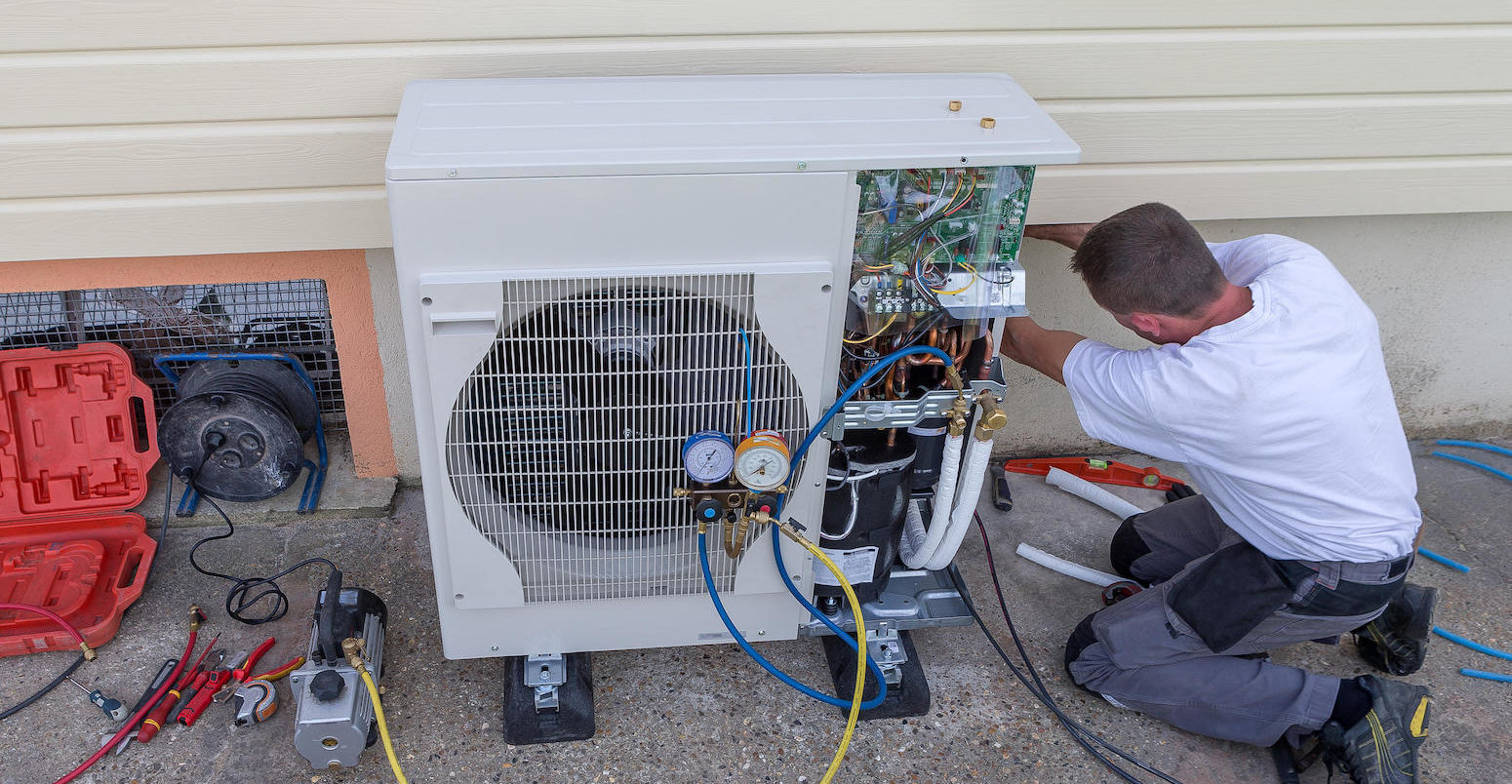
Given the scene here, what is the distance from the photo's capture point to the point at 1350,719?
202 cm

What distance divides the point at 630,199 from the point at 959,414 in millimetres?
697

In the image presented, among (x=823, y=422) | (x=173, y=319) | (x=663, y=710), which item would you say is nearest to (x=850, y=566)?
(x=823, y=422)

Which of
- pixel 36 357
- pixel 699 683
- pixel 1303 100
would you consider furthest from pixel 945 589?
pixel 36 357

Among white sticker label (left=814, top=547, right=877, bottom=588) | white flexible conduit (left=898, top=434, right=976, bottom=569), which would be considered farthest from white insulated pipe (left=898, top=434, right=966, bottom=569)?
white sticker label (left=814, top=547, right=877, bottom=588)

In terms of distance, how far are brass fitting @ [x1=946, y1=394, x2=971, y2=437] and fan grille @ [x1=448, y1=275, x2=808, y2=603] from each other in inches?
10.6

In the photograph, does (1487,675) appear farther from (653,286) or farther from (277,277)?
(277,277)

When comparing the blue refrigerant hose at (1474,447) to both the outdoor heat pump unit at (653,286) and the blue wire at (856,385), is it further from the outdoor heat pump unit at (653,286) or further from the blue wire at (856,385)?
the blue wire at (856,385)

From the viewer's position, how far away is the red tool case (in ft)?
7.70

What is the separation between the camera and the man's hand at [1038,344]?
194 centimetres

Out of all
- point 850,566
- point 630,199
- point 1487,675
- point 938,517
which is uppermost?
point 630,199

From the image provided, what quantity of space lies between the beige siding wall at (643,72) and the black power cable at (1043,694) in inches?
37.2

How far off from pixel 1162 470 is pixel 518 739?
2.01 metres

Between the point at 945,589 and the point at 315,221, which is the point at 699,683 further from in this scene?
the point at 315,221

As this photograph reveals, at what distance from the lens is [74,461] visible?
7.97 ft
